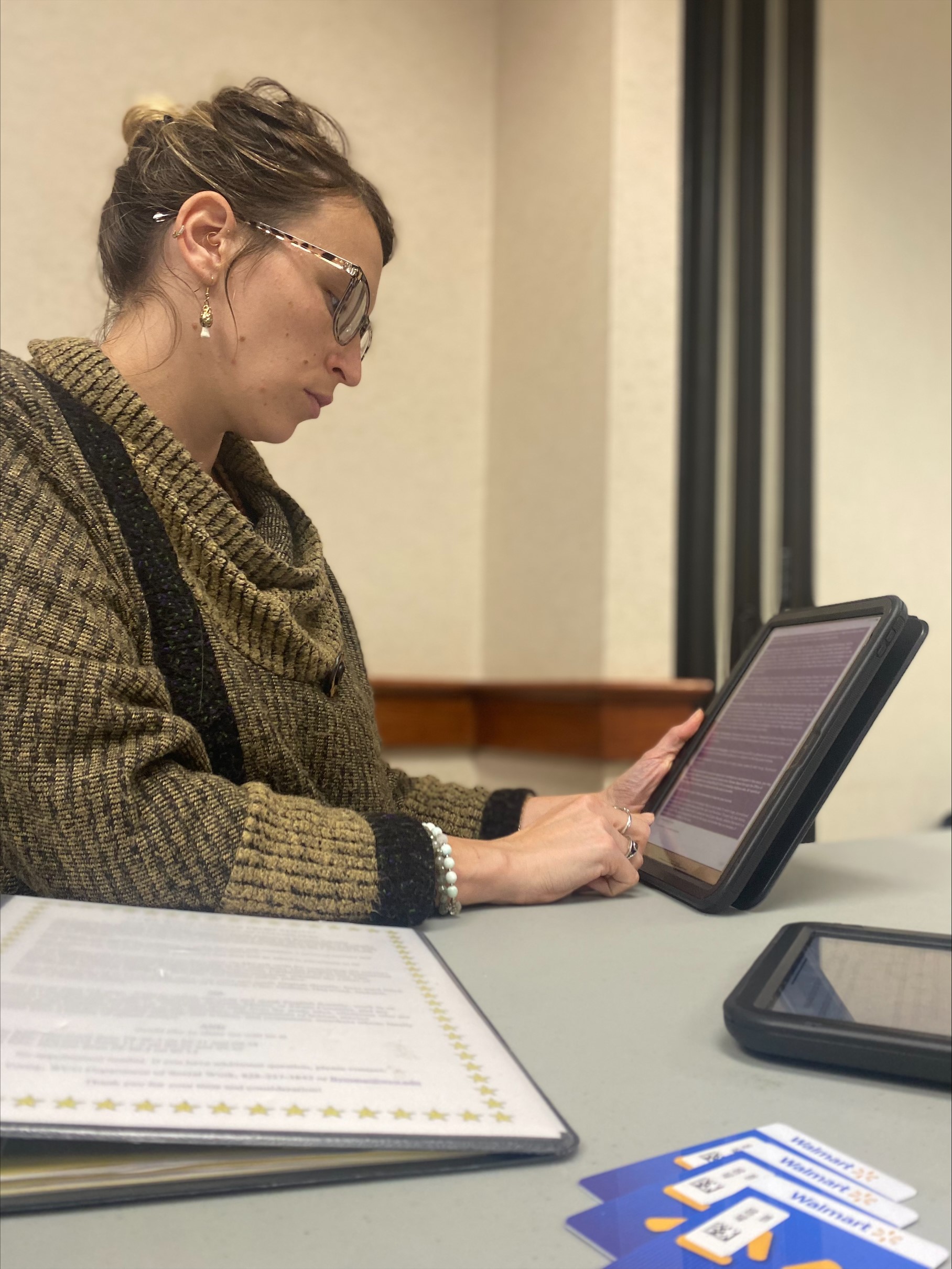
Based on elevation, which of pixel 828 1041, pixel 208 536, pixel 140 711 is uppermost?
pixel 208 536

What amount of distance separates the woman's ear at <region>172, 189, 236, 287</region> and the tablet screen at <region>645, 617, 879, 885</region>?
0.62m

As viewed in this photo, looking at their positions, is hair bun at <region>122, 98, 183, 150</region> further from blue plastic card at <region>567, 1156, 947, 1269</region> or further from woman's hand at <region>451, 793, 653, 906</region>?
blue plastic card at <region>567, 1156, 947, 1269</region>

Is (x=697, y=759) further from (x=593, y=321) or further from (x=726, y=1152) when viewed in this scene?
(x=593, y=321)

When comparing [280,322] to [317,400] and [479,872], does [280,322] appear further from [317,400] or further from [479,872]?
[479,872]

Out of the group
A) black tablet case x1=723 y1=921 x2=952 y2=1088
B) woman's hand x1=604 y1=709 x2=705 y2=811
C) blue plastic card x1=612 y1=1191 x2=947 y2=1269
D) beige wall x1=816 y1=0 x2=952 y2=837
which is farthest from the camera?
beige wall x1=816 y1=0 x2=952 y2=837

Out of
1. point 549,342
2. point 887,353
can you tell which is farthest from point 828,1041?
point 549,342

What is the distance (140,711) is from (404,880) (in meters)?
0.20

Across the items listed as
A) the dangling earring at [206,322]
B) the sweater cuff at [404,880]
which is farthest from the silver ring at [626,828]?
the dangling earring at [206,322]

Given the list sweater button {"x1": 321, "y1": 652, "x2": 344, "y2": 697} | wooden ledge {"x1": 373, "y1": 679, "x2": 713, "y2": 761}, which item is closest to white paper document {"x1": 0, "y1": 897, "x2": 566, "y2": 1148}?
sweater button {"x1": 321, "y1": 652, "x2": 344, "y2": 697}

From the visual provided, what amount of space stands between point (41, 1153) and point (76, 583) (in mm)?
435

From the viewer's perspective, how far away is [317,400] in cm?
101

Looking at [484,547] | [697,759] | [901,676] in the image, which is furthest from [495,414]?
[901,676]

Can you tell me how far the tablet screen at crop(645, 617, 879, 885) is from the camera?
2.35 ft

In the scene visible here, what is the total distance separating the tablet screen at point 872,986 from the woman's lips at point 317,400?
27.7 inches
